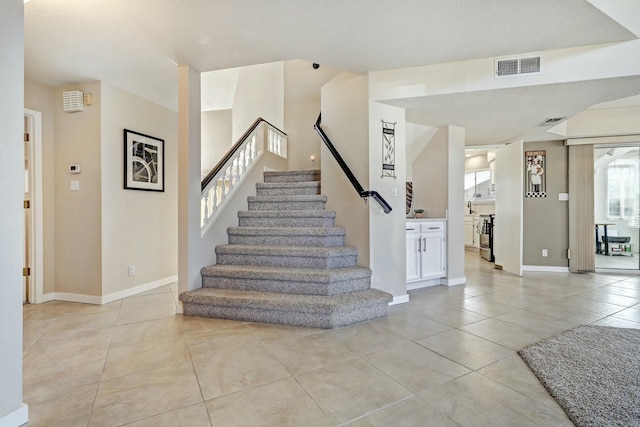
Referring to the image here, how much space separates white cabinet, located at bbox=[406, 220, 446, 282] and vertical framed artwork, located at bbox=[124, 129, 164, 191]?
3406mm

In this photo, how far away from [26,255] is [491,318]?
5.00m

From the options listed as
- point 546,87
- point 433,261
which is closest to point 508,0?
point 546,87

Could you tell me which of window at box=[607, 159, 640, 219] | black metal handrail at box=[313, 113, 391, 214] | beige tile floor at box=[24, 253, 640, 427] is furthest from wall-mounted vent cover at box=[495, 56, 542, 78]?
window at box=[607, 159, 640, 219]

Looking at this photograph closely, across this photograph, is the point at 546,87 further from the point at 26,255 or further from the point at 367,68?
the point at 26,255

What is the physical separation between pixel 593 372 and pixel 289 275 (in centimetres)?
233

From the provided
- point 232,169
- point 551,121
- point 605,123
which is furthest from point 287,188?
point 605,123

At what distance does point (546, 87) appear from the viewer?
9.62 feet

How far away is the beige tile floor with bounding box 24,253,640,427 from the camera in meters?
1.53

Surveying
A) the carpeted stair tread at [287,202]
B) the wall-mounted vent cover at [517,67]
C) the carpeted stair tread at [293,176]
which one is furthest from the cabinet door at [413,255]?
the wall-mounted vent cover at [517,67]

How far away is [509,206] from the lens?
17.1 feet

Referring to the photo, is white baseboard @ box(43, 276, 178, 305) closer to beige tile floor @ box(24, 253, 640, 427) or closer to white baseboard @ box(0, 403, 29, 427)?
beige tile floor @ box(24, 253, 640, 427)

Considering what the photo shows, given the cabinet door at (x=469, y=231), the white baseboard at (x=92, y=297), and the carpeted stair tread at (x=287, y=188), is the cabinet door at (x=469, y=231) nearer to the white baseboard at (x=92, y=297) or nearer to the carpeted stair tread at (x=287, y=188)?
the carpeted stair tread at (x=287, y=188)

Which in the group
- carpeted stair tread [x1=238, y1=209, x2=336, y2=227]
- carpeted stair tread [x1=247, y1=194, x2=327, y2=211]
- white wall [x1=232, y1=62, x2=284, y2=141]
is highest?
white wall [x1=232, y1=62, x2=284, y2=141]

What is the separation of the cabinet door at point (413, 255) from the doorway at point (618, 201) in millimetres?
3648
